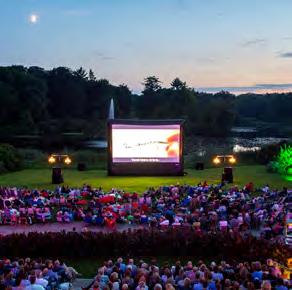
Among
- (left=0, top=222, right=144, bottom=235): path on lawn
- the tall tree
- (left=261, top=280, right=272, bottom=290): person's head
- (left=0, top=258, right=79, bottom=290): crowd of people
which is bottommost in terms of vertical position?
(left=0, top=222, right=144, bottom=235): path on lawn

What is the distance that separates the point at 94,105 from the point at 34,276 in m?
109

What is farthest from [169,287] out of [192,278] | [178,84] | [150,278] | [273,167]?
[178,84]

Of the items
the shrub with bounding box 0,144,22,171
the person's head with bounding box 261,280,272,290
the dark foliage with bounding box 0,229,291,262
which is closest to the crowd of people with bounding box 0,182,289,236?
the dark foliage with bounding box 0,229,291,262

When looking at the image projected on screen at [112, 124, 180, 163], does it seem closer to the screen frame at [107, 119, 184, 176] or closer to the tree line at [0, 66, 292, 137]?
the screen frame at [107, 119, 184, 176]

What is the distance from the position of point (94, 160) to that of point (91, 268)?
32.0 metres

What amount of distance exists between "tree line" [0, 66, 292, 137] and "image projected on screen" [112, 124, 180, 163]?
5225 centimetres

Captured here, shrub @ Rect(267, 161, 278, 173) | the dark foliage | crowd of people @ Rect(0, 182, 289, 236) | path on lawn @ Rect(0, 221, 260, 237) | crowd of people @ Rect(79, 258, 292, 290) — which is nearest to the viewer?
crowd of people @ Rect(79, 258, 292, 290)

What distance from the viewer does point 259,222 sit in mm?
24328

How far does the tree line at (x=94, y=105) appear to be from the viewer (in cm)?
9556

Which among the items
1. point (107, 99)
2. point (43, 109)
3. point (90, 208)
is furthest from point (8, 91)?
point (90, 208)

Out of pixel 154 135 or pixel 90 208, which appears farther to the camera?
pixel 154 135

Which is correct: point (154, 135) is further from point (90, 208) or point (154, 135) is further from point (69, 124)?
point (69, 124)

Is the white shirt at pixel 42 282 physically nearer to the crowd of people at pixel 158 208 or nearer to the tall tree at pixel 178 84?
the crowd of people at pixel 158 208

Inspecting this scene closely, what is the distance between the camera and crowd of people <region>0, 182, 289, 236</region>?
24.1 m
